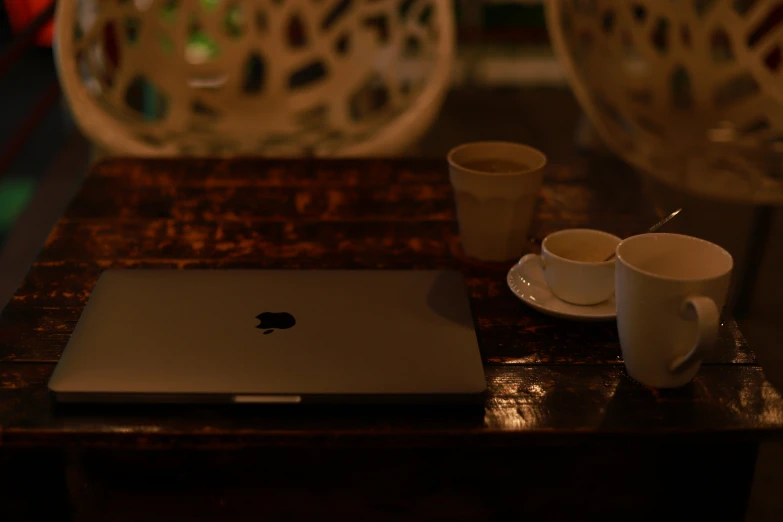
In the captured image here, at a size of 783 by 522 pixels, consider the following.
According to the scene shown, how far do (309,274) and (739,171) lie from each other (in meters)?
1.05

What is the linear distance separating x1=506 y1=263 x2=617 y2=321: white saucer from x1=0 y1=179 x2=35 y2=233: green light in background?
5.76 feet

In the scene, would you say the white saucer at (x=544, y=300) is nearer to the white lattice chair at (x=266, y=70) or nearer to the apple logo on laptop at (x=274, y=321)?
the apple logo on laptop at (x=274, y=321)

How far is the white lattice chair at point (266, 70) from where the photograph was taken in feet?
5.27

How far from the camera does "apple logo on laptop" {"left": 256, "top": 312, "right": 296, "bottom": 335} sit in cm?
74

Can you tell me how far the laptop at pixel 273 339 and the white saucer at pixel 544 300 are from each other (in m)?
0.06

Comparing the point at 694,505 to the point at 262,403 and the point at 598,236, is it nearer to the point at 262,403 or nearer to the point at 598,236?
the point at 598,236

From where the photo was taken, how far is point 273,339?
723mm

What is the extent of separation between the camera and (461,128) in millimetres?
2838

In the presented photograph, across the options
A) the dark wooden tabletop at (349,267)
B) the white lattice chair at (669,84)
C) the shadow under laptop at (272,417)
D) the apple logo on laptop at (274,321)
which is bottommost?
the white lattice chair at (669,84)

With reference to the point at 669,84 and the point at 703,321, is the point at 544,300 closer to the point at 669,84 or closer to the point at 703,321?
the point at 703,321

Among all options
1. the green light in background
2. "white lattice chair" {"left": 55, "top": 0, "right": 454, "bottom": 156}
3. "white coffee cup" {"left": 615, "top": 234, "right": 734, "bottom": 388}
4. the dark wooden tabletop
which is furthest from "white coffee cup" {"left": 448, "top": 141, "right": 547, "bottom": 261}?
the green light in background

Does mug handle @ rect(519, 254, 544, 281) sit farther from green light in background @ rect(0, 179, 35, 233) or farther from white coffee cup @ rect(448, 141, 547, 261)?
green light in background @ rect(0, 179, 35, 233)

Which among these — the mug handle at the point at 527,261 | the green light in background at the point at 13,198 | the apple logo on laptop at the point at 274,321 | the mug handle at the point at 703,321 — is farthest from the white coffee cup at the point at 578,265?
the green light in background at the point at 13,198

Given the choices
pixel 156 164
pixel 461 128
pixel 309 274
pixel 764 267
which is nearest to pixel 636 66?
pixel 461 128
